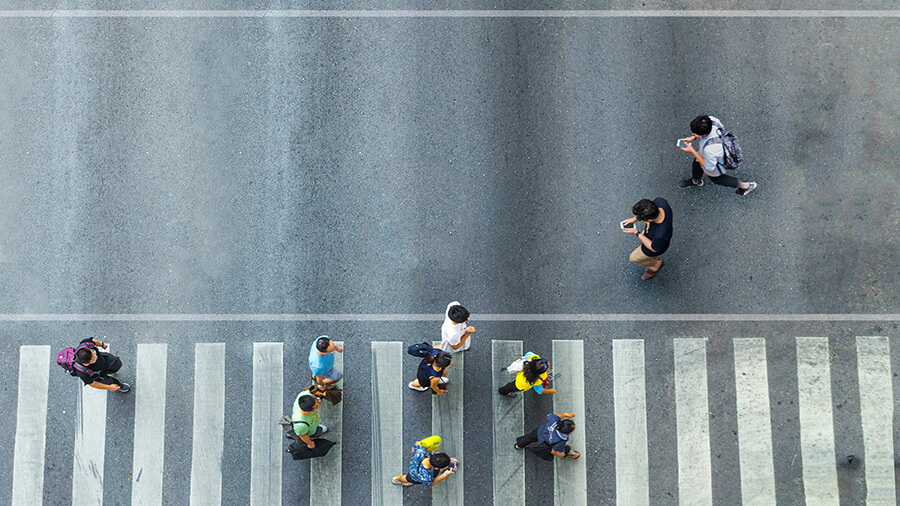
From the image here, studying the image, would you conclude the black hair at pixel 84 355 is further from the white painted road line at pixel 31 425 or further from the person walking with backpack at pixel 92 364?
the white painted road line at pixel 31 425

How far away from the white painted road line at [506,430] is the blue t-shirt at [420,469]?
1229mm

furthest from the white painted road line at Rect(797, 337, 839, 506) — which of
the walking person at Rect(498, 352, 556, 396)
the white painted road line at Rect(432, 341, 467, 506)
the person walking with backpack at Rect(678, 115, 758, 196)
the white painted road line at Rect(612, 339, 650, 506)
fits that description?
the white painted road line at Rect(432, 341, 467, 506)

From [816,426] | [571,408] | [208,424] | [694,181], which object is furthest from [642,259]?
[208,424]

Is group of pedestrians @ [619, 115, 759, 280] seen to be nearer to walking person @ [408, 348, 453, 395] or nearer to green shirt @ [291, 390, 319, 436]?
walking person @ [408, 348, 453, 395]

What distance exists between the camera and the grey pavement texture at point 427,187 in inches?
366

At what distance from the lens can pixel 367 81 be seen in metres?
9.77

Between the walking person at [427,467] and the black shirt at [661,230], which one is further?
the black shirt at [661,230]

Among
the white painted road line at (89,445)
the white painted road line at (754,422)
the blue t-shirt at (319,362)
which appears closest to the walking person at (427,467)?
the blue t-shirt at (319,362)

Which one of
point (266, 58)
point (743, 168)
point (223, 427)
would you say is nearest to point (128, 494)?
point (223, 427)

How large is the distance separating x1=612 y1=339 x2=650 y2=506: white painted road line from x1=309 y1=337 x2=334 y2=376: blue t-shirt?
4189 millimetres

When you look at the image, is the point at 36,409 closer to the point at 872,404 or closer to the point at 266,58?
the point at 266,58

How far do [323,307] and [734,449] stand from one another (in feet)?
21.1

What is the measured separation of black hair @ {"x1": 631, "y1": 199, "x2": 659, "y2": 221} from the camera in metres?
7.80

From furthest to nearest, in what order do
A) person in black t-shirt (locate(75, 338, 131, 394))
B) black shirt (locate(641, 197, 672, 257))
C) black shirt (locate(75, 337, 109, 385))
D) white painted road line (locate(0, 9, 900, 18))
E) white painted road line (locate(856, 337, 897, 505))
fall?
white painted road line (locate(0, 9, 900, 18))
white painted road line (locate(856, 337, 897, 505))
black shirt (locate(75, 337, 109, 385))
person in black t-shirt (locate(75, 338, 131, 394))
black shirt (locate(641, 197, 672, 257))
